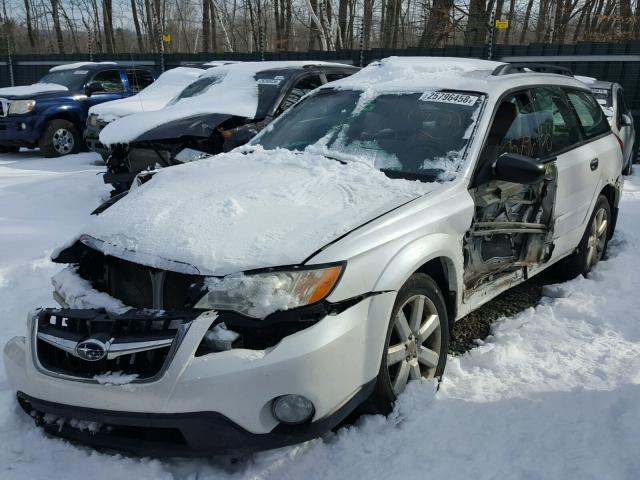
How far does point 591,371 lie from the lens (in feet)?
10.9

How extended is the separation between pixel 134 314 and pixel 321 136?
6.06 feet

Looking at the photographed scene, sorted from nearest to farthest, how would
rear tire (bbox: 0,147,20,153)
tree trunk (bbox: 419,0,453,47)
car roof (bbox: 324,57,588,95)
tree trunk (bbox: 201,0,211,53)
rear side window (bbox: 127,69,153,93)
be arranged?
car roof (bbox: 324,57,588,95) < rear tire (bbox: 0,147,20,153) < rear side window (bbox: 127,69,153,93) < tree trunk (bbox: 419,0,453,47) < tree trunk (bbox: 201,0,211,53)

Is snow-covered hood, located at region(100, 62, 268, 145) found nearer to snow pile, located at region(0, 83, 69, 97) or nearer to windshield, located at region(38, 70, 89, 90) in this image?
snow pile, located at region(0, 83, 69, 97)

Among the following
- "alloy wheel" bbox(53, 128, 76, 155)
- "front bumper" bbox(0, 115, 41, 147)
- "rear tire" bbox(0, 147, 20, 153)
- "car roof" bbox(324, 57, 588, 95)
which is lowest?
"rear tire" bbox(0, 147, 20, 153)

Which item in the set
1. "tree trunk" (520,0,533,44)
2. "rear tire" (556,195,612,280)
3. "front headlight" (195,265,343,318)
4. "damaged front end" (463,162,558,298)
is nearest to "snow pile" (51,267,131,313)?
"front headlight" (195,265,343,318)

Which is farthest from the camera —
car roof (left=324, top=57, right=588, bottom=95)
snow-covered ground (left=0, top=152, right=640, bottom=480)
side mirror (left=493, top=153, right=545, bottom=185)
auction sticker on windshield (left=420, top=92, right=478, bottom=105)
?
car roof (left=324, top=57, right=588, bottom=95)

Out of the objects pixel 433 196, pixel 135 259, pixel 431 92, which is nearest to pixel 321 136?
pixel 431 92

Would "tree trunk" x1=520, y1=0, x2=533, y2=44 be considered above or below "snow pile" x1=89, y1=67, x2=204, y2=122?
above

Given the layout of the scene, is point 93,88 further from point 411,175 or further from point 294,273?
point 294,273

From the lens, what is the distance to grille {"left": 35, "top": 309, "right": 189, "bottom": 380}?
228 centimetres

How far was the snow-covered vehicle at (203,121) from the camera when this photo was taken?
22.6 ft

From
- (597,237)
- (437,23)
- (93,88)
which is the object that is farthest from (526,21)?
(597,237)

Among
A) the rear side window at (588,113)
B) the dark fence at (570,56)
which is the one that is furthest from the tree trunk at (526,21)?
the rear side window at (588,113)

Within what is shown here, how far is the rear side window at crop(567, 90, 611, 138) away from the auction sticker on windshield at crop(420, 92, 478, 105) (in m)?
1.48
